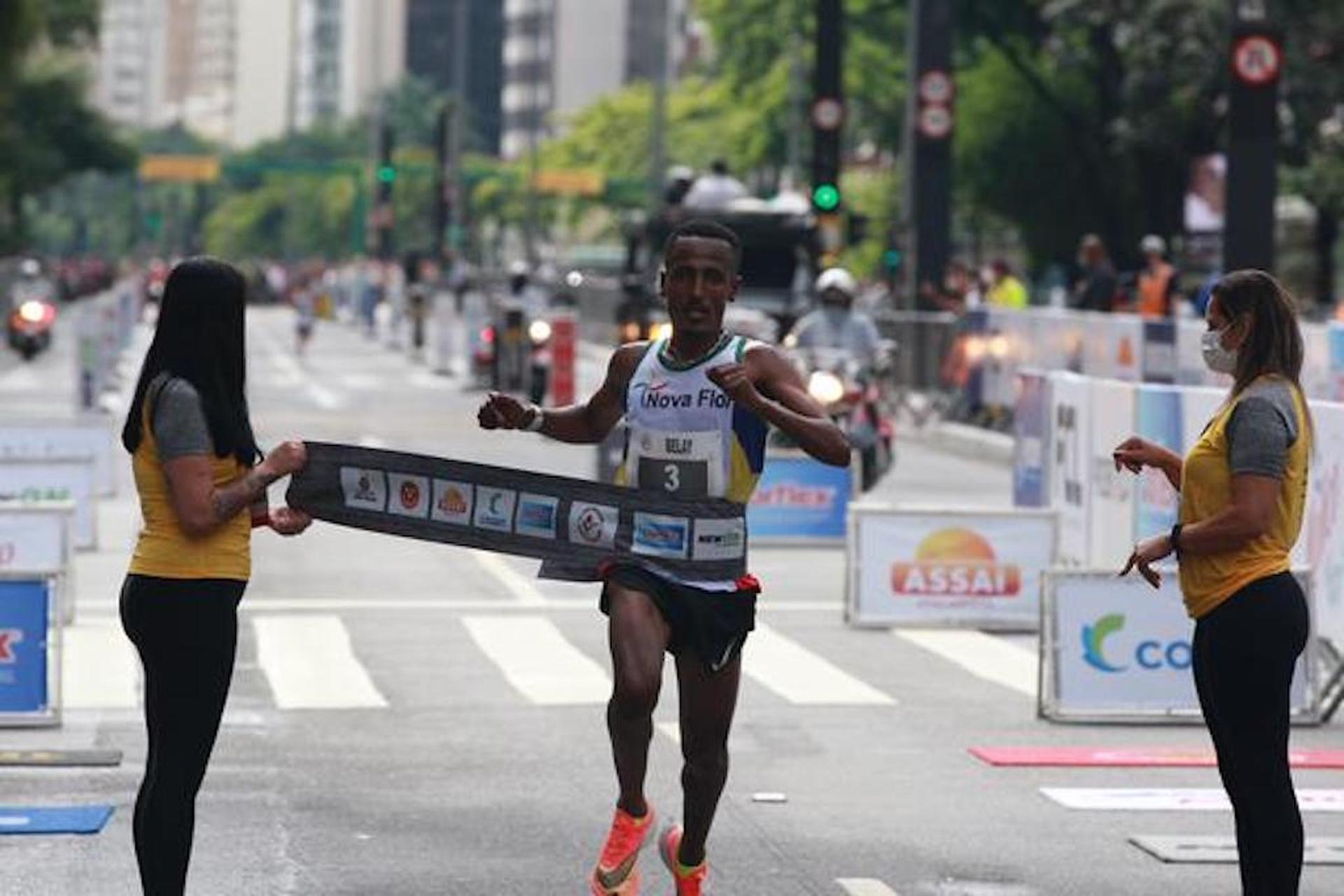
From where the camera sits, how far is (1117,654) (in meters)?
15.8

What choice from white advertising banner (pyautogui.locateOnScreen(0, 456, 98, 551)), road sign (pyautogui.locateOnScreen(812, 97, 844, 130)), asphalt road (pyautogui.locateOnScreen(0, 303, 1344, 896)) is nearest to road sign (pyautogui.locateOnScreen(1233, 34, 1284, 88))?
asphalt road (pyautogui.locateOnScreen(0, 303, 1344, 896))

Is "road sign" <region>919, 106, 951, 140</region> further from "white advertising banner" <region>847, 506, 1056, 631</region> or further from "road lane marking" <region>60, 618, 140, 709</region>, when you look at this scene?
"road lane marking" <region>60, 618, 140, 709</region>

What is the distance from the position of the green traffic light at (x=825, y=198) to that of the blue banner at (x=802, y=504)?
79.2 ft

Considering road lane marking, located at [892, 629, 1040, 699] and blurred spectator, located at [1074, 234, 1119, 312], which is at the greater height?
blurred spectator, located at [1074, 234, 1119, 312]

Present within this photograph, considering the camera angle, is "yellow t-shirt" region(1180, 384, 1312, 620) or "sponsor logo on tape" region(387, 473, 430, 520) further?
"sponsor logo on tape" region(387, 473, 430, 520)

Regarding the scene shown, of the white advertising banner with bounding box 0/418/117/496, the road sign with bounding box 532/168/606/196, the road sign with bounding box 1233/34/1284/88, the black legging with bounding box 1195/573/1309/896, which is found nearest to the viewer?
the black legging with bounding box 1195/573/1309/896

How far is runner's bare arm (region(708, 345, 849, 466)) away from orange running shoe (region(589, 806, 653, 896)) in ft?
3.46

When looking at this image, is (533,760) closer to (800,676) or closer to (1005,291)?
(800,676)

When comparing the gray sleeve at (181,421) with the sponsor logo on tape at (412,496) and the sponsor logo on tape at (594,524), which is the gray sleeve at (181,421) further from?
the sponsor logo on tape at (594,524)

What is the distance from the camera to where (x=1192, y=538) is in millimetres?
9328

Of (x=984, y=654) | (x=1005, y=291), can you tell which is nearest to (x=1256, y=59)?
(x=984, y=654)

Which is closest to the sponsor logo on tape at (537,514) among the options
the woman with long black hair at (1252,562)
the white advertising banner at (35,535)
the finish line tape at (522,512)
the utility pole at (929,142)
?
the finish line tape at (522,512)

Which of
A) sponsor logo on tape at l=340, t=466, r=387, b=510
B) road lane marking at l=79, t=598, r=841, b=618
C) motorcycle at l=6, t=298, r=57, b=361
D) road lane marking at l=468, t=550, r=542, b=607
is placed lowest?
motorcycle at l=6, t=298, r=57, b=361

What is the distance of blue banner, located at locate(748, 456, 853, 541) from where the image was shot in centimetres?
2519
